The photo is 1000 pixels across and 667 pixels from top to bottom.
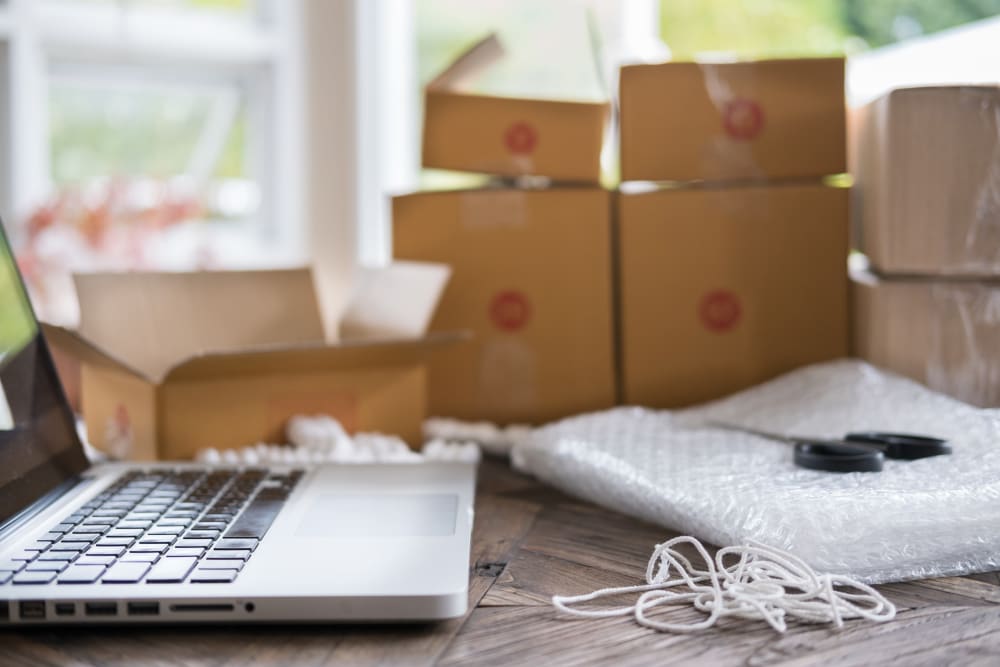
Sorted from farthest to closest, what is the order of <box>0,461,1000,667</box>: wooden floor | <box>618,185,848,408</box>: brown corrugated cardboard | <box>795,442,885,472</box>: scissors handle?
<box>618,185,848,408</box>: brown corrugated cardboard → <box>795,442,885,472</box>: scissors handle → <box>0,461,1000,667</box>: wooden floor

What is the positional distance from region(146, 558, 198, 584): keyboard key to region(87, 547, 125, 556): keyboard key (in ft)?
0.11

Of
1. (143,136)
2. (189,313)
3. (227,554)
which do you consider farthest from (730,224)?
(143,136)

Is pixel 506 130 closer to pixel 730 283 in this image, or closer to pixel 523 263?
pixel 523 263

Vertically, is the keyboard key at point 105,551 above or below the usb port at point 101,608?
above

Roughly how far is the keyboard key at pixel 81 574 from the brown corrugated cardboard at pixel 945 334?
79 cm

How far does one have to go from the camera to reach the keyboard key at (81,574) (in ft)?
1.73

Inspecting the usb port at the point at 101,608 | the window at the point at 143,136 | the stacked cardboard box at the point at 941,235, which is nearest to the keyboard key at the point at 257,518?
the usb port at the point at 101,608

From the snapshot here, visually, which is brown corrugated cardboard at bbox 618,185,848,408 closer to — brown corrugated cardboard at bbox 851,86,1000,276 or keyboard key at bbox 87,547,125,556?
brown corrugated cardboard at bbox 851,86,1000,276

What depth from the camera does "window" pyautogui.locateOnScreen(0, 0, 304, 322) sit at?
1.50m

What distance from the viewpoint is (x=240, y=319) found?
1046 mm

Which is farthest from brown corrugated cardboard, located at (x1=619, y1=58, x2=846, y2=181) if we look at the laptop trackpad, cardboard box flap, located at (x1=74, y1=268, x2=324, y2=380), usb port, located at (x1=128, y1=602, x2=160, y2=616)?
usb port, located at (x1=128, y1=602, x2=160, y2=616)

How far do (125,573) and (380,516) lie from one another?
19 cm

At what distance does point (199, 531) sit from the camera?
62cm

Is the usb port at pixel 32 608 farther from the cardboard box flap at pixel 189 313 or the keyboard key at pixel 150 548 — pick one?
the cardboard box flap at pixel 189 313
